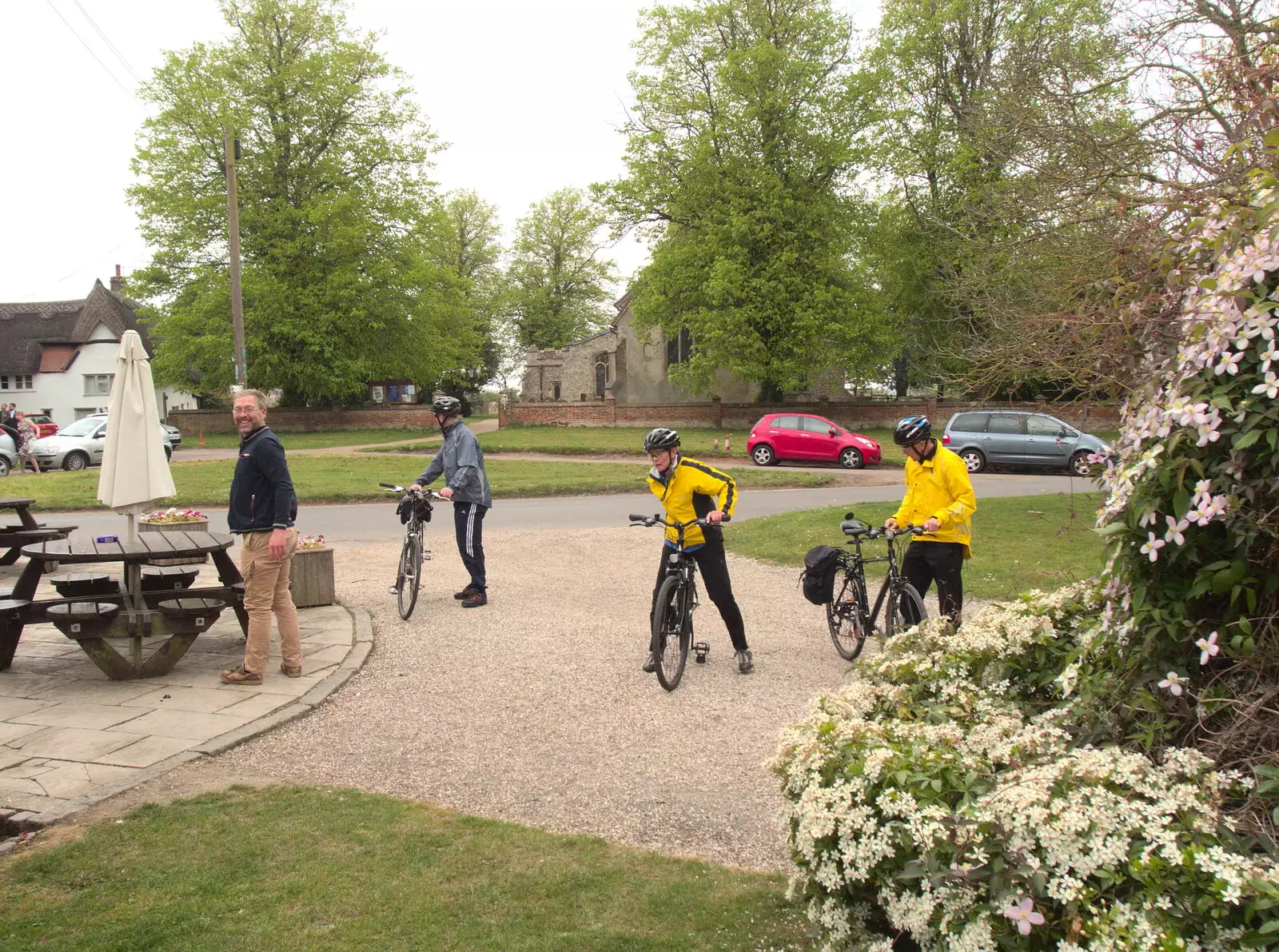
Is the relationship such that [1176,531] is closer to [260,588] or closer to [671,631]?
[671,631]

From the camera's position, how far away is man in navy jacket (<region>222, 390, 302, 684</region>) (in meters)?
6.80

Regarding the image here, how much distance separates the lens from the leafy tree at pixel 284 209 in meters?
39.1

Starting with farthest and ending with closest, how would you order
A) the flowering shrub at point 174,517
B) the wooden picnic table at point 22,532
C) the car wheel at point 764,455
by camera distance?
the car wheel at point 764,455, the flowering shrub at point 174,517, the wooden picnic table at point 22,532

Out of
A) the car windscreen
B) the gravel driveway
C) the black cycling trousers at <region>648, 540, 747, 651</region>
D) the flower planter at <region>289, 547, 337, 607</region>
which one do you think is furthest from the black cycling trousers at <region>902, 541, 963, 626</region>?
the car windscreen

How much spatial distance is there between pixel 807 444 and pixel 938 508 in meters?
22.4

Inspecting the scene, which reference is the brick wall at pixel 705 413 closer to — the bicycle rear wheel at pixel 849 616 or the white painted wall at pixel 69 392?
the white painted wall at pixel 69 392

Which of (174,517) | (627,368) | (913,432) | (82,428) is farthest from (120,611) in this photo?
(627,368)

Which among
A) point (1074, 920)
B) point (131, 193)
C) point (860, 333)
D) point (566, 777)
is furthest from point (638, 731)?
point (131, 193)

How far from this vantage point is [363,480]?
73.9ft

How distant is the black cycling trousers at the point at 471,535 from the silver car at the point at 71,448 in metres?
23.8

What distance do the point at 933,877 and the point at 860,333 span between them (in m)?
36.5

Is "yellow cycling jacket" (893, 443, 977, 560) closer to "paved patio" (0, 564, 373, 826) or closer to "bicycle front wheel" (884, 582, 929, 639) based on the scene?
"bicycle front wheel" (884, 582, 929, 639)

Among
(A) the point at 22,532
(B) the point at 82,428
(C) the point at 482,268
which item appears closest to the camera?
(A) the point at 22,532

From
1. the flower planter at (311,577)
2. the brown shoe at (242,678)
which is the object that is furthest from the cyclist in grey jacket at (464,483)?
the brown shoe at (242,678)
